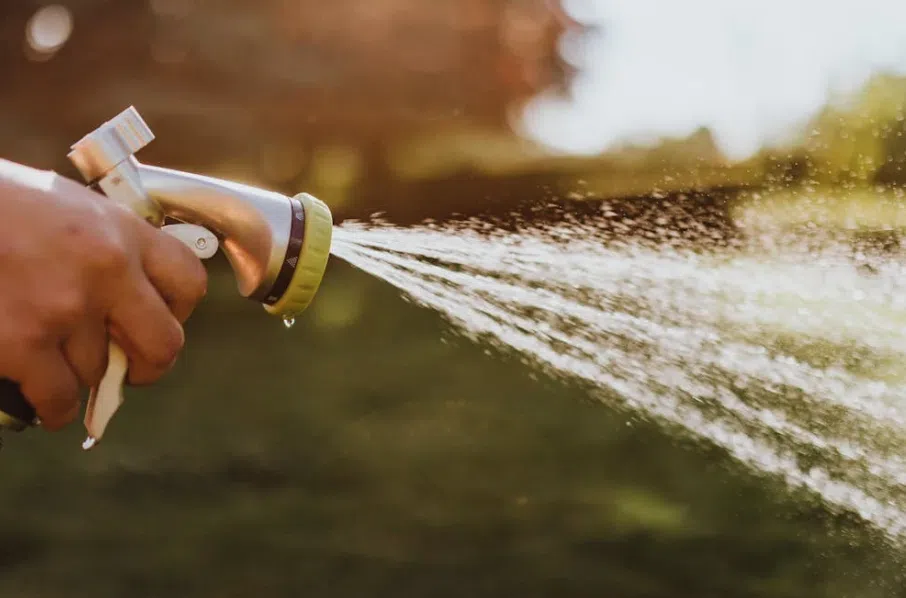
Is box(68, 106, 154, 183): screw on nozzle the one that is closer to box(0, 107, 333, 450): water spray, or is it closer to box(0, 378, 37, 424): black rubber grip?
box(0, 107, 333, 450): water spray

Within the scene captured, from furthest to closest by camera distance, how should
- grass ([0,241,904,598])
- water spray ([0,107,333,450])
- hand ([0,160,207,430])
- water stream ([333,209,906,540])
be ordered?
grass ([0,241,904,598])
water stream ([333,209,906,540])
water spray ([0,107,333,450])
hand ([0,160,207,430])

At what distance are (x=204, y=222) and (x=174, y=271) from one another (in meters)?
0.10

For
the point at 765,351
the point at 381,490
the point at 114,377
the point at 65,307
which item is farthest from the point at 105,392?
the point at 765,351

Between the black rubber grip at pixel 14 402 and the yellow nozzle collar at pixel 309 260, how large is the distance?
0.24 meters

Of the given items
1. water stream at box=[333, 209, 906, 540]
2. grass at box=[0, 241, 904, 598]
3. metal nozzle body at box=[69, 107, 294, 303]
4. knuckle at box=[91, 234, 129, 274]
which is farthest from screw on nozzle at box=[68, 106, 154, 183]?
grass at box=[0, 241, 904, 598]

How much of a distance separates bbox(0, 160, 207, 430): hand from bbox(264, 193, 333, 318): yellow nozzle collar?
0.12 metres

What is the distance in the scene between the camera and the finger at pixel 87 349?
0.73 meters

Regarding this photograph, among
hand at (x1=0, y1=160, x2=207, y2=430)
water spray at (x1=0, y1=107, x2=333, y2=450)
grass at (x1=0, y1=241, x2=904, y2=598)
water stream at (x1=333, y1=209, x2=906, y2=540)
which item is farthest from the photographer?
grass at (x1=0, y1=241, x2=904, y2=598)

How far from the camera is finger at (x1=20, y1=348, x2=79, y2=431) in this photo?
0.70 meters

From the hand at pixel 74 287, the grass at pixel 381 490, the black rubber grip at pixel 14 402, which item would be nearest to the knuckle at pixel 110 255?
the hand at pixel 74 287

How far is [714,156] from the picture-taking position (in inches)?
80.7

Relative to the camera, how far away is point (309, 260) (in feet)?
2.93

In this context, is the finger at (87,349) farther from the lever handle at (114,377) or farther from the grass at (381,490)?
the grass at (381,490)

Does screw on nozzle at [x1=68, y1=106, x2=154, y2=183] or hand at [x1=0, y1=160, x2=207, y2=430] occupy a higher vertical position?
screw on nozzle at [x1=68, y1=106, x2=154, y2=183]
